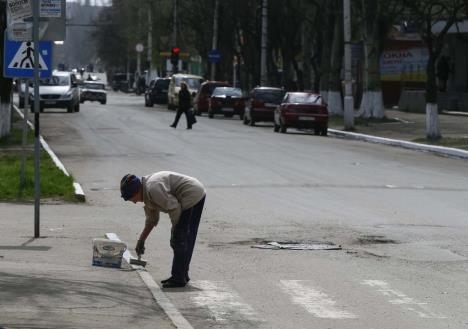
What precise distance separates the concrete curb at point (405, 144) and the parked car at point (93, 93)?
37.2m

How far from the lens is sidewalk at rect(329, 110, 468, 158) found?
113 feet

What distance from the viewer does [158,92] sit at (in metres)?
74.3

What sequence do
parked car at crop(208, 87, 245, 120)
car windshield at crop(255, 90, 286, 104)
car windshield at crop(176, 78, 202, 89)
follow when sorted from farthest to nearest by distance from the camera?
car windshield at crop(176, 78, 202, 89), parked car at crop(208, 87, 245, 120), car windshield at crop(255, 90, 286, 104)

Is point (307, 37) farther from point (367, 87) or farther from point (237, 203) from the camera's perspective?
point (237, 203)

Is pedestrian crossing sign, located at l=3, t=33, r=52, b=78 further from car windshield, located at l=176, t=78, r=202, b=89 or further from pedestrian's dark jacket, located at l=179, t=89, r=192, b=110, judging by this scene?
car windshield, located at l=176, t=78, r=202, b=89

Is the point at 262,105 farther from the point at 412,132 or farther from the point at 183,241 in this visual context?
the point at 183,241

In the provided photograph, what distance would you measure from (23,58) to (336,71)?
37059mm

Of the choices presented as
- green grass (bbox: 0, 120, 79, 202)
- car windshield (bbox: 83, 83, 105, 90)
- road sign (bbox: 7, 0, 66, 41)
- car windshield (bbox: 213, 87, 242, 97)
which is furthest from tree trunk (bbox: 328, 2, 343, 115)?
road sign (bbox: 7, 0, 66, 41)

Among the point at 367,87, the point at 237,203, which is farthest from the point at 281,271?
the point at 367,87

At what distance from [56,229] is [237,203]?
13.5 feet

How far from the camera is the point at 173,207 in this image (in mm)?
10945

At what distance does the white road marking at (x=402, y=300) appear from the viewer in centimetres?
989

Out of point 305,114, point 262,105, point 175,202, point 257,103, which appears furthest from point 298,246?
point 257,103

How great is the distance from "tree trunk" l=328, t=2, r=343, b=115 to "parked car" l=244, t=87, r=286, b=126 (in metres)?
3.17
